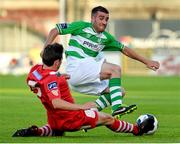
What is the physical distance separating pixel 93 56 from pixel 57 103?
8.26 ft

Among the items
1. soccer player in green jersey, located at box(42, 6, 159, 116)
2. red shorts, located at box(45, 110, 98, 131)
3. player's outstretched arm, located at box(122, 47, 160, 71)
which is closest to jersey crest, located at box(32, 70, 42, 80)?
red shorts, located at box(45, 110, 98, 131)

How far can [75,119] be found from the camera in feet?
39.1

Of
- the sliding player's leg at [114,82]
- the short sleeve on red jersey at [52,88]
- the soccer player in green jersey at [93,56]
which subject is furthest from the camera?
the soccer player in green jersey at [93,56]

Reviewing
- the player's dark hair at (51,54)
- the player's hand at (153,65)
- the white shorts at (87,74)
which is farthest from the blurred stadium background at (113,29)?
the player's dark hair at (51,54)

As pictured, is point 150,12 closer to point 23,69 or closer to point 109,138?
point 23,69

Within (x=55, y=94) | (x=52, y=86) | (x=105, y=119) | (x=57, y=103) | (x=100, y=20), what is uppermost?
(x=100, y=20)

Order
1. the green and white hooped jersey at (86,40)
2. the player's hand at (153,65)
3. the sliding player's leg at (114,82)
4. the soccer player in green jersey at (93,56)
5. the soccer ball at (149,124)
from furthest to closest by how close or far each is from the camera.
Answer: the green and white hooped jersey at (86,40)
the soccer player in green jersey at (93,56)
the player's hand at (153,65)
the sliding player's leg at (114,82)
the soccer ball at (149,124)

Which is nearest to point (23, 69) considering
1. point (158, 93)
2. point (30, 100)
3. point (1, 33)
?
point (1, 33)

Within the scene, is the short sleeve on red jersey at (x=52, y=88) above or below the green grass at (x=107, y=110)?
above

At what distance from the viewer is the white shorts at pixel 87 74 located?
1400 cm

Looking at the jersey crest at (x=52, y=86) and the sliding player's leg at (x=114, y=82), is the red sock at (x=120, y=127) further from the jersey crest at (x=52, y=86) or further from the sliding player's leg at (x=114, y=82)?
the jersey crest at (x=52, y=86)

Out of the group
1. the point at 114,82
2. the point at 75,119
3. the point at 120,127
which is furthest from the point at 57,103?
the point at 114,82

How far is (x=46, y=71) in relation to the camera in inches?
465

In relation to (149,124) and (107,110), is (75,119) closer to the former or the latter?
(149,124)
